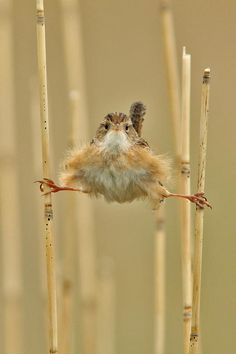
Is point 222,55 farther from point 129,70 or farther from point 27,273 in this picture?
point 27,273

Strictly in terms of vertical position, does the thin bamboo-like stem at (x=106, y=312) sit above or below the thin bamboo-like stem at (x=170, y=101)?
below

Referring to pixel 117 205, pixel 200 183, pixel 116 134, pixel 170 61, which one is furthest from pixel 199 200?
pixel 117 205

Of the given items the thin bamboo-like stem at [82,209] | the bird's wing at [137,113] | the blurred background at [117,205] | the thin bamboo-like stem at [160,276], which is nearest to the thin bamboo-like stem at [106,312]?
the blurred background at [117,205]

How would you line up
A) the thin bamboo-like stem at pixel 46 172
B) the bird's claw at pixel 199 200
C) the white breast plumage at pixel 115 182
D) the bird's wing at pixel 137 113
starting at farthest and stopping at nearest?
1. the bird's wing at pixel 137 113
2. the white breast plumage at pixel 115 182
3. the bird's claw at pixel 199 200
4. the thin bamboo-like stem at pixel 46 172

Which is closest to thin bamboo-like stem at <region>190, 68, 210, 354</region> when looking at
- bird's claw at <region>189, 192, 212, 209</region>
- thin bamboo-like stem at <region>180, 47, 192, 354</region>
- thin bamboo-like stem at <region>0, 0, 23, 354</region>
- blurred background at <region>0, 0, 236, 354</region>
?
bird's claw at <region>189, 192, 212, 209</region>

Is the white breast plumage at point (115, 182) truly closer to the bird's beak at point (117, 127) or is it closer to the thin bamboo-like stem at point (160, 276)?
the bird's beak at point (117, 127)

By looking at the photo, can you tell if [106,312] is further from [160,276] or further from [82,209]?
[160,276]

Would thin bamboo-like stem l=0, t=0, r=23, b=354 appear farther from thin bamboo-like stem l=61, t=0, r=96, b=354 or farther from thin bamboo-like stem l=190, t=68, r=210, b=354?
thin bamboo-like stem l=190, t=68, r=210, b=354

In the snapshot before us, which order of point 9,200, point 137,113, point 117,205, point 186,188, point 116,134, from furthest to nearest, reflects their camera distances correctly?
point 117,205 < point 9,200 < point 137,113 < point 116,134 < point 186,188
